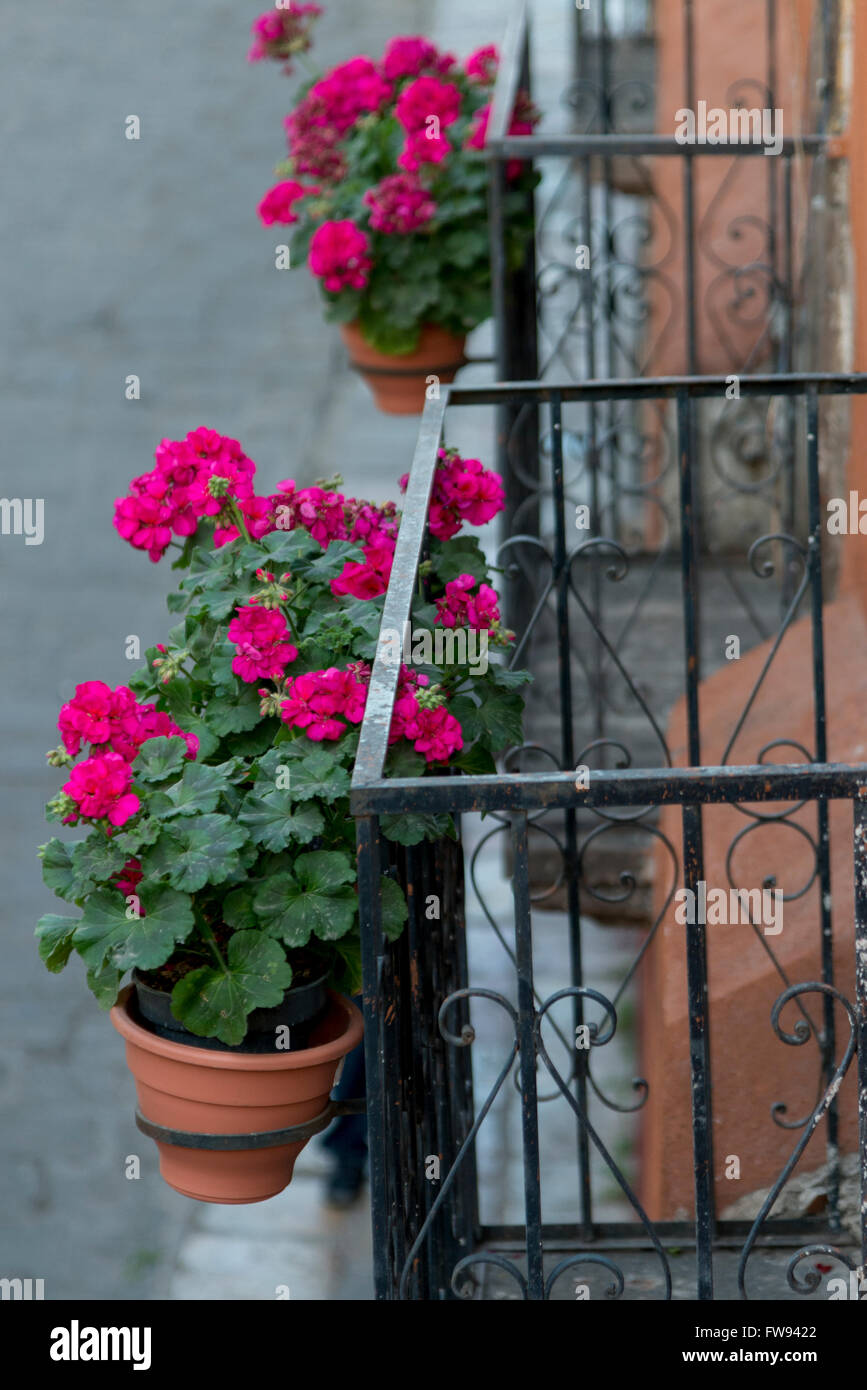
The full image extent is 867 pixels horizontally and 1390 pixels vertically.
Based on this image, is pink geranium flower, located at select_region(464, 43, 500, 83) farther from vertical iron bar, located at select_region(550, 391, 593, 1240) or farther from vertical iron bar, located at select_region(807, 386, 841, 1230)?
vertical iron bar, located at select_region(807, 386, 841, 1230)

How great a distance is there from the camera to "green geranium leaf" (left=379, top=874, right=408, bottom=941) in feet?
5.73

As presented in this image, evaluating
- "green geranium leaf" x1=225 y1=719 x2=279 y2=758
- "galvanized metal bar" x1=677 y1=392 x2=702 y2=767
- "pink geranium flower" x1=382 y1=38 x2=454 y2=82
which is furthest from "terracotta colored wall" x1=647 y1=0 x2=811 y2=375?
"green geranium leaf" x1=225 y1=719 x2=279 y2=758

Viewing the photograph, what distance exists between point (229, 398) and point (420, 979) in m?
6.15

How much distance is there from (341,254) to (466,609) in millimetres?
2042

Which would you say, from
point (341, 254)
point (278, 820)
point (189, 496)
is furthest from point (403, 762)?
point (341, 254)

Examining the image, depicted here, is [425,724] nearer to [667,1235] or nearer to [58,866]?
Answer: [58,866]

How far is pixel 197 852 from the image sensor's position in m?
1.80

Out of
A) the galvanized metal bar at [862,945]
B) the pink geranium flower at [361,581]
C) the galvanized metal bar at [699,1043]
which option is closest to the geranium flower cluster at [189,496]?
the pink geranium flower at [361,581]

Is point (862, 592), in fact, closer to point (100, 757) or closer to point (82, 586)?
point (100, 757)

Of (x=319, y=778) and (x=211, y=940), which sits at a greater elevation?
(x=319, y=778)

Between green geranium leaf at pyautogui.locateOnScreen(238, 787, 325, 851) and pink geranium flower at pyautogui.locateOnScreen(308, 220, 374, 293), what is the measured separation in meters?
2.29

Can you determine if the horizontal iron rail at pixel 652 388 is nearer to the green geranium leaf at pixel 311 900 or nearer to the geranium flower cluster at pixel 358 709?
the geranium flower cluster at pixel 358 709

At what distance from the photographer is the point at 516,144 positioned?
3.66m
